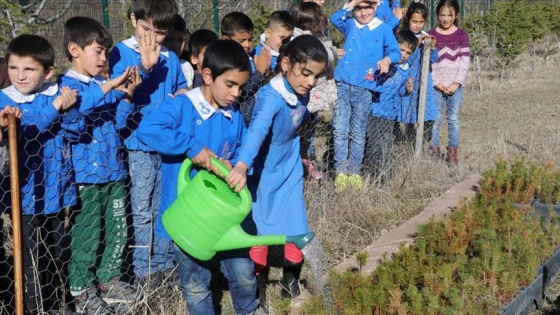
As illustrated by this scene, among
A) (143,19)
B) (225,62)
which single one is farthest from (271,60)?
(225,62)

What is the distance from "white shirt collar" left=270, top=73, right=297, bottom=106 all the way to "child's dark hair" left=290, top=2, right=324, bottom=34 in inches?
82.3

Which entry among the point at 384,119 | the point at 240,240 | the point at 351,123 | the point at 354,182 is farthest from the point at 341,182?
the point at 240,240

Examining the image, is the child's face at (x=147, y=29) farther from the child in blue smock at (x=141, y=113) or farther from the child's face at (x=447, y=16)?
the child's face at (x=447, y=16)

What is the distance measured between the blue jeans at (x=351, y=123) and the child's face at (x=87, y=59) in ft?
9.07

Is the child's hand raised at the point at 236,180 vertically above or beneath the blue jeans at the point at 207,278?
above

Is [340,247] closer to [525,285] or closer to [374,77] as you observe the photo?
[525,285]

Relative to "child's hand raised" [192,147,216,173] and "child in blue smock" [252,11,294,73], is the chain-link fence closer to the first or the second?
"child's hand raised" [192,147,216,173]

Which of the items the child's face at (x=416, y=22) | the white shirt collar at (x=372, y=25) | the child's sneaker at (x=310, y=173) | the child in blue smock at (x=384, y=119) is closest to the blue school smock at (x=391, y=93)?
the child in blue smock at (x=384, y=119)

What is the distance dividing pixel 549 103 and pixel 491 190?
7.54 meters

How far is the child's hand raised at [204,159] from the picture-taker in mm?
3336

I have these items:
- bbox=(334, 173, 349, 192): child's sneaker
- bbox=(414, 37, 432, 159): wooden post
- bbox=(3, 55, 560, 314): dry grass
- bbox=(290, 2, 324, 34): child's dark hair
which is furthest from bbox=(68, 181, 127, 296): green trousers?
bbox=(414, 37, 432, 159): wooden post

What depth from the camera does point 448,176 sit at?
6.82 metres

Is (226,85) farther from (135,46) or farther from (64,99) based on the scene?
(135,46)

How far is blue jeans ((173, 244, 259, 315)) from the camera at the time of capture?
3.53 metres
